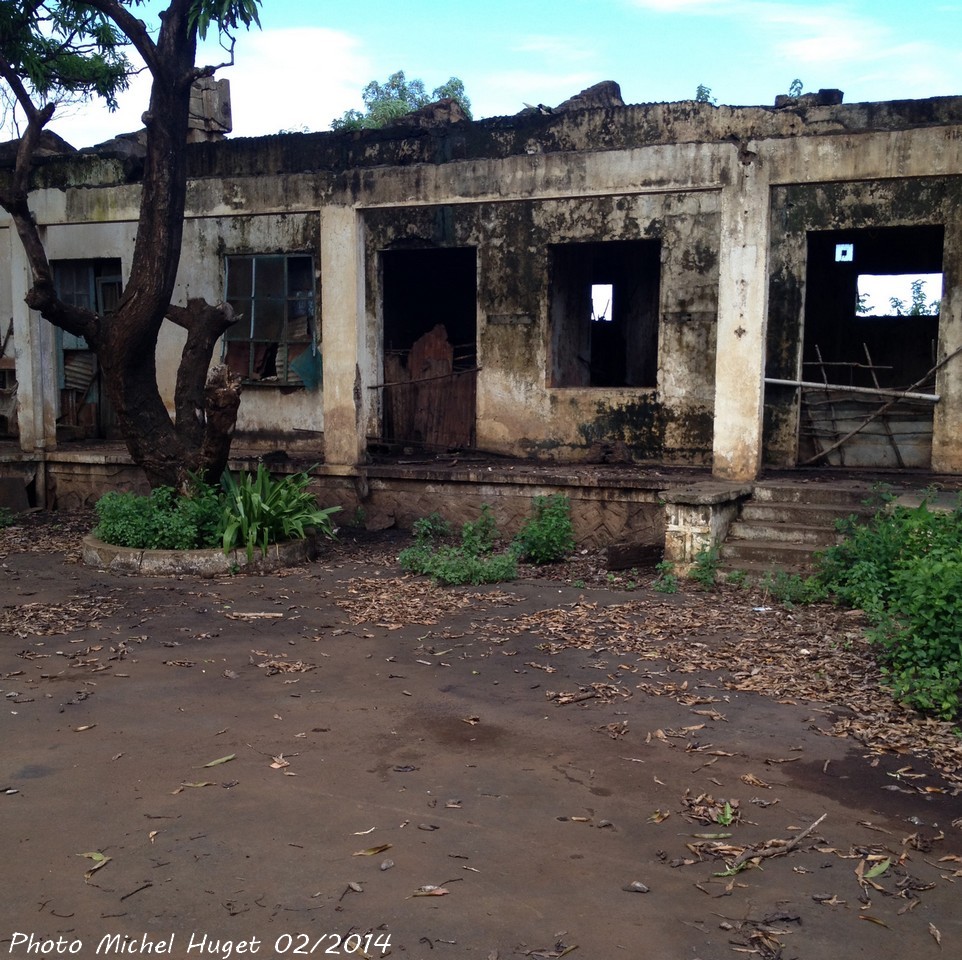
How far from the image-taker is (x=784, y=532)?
26.9 feet

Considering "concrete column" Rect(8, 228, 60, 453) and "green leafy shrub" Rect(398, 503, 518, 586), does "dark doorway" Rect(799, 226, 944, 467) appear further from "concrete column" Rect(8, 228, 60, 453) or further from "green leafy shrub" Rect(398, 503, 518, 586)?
"concrete column" Rect(8, 228, 60, 453)

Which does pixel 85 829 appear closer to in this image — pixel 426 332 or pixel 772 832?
pixel 772 832

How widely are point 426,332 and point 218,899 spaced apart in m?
10.6

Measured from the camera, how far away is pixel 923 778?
4363 millimetres

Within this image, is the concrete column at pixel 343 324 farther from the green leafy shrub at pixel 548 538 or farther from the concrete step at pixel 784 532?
the concrete step at pixel 784 532

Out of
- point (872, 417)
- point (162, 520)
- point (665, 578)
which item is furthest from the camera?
point (872, 417)

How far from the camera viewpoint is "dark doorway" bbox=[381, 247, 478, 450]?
1258 centimetres

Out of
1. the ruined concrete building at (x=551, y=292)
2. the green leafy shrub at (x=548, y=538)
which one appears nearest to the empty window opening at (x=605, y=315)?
the ruined concrete building at (x=551, y=292)

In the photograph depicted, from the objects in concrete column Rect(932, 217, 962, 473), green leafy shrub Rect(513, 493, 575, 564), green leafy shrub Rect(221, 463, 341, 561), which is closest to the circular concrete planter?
green leafy shrub Rect(221, 463, 341, 561)

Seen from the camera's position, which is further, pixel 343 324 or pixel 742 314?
pixel 343 324

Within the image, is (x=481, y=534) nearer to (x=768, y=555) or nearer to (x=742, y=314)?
(x=768, y=555)

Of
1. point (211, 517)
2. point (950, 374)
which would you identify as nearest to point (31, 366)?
point (211, 517)

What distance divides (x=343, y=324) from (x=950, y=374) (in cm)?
600

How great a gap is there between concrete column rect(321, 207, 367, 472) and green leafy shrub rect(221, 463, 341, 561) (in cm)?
101
